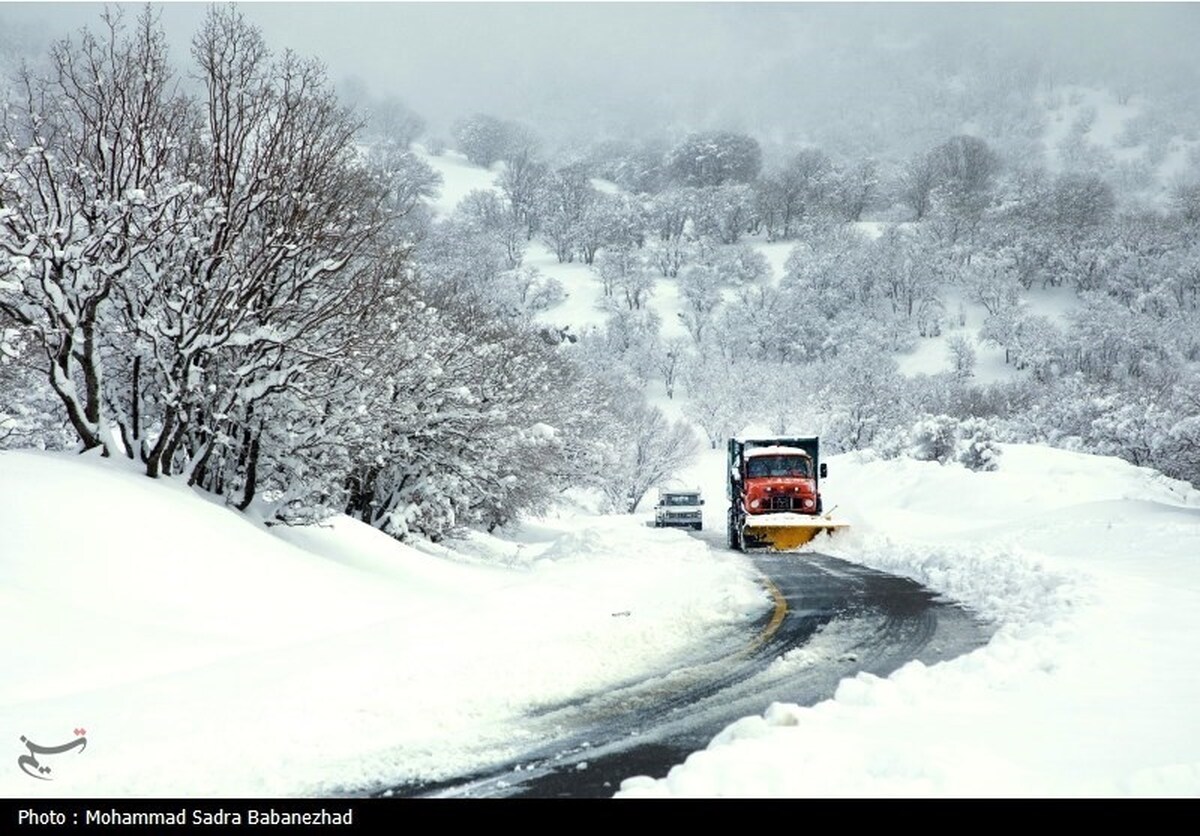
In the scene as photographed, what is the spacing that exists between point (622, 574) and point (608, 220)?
424 feet

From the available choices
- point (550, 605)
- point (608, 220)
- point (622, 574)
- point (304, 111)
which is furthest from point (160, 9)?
point (608, 220)

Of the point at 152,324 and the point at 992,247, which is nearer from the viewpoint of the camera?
the point at 152,324

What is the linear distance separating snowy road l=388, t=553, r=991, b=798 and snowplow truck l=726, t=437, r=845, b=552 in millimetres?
10243

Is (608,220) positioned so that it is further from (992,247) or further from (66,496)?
(66,496)

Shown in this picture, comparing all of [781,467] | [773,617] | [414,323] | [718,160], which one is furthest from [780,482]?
[718,160]

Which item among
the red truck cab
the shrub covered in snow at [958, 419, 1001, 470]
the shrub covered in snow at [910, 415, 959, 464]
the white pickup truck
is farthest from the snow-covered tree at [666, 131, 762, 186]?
the red truck cab

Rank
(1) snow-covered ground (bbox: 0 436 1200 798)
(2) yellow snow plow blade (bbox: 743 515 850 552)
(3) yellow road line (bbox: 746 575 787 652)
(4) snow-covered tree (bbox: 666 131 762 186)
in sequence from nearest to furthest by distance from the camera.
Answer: (1) snow-covered ground (bbox: 0 436 1200 798), (3) yellow road line (bbox: 746 575 787 652), (2) yellow snow plow blade (bbox: 743 515 850 552), (4) snow-covered tree (bbox: 666 131 762 186)

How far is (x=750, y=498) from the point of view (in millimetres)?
24891

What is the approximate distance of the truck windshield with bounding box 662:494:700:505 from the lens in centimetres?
4166

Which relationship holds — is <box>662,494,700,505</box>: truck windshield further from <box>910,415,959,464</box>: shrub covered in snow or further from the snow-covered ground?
the snow-covered ground

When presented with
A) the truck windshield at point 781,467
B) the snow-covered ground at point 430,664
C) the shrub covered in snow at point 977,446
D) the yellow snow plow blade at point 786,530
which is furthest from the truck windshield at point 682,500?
the snow-covered ground at point 430,664

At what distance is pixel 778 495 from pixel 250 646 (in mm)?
18267

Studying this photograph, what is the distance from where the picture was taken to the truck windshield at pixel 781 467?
990 inches

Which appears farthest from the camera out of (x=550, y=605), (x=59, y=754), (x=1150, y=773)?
(x=550, y=605)
